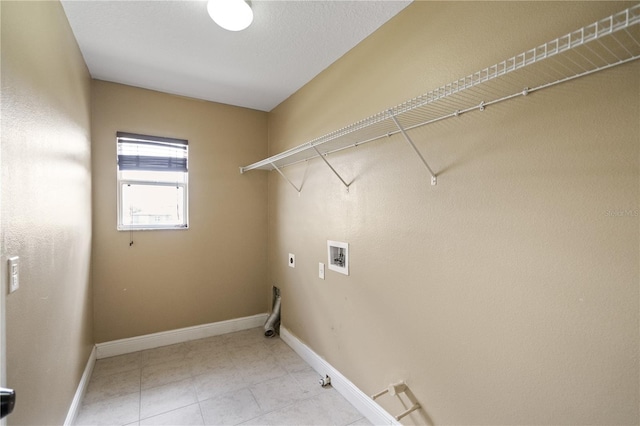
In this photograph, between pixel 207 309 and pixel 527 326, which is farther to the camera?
pixel 207 309

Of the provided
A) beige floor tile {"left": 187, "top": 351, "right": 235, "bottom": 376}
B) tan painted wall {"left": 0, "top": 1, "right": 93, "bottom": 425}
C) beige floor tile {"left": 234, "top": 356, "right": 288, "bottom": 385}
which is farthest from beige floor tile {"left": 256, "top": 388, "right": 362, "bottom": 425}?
tan painted wall {"left": 0, "top": 1, "right": 93, "bottom": 425}

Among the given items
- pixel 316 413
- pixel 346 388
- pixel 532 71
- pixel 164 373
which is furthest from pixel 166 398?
pixel 532 71

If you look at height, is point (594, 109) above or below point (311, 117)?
below

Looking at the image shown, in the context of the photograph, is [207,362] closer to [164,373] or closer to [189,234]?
[164,373]

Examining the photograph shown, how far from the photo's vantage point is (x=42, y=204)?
4.61 feet

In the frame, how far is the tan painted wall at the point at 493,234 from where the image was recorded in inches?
39.0

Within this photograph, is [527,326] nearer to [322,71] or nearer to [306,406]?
[306,406]

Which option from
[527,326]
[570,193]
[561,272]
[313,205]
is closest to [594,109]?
[570,193]

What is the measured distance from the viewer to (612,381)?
3.23 feet

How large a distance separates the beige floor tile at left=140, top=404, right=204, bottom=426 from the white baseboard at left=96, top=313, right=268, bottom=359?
1.14m

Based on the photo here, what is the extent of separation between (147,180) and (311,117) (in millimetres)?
1774

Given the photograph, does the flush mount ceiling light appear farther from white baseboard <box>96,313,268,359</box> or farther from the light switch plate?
white baseboard <box>96,313,268,359</box>

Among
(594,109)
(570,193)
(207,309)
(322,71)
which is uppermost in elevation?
(322,71)

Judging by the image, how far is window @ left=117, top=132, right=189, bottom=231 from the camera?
2879 mm
